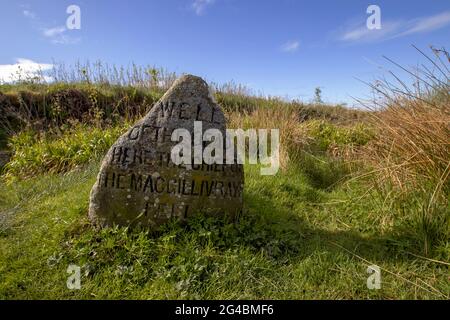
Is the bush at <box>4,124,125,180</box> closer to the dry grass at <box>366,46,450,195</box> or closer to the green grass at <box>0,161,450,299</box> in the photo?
the green grass at <box>0,161,450,299</box>

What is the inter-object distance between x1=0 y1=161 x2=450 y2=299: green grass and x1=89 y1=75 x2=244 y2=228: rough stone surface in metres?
0.15

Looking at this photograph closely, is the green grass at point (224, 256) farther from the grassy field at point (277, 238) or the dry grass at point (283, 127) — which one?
the dry grass at point (283, 127)

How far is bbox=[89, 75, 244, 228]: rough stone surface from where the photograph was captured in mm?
2953

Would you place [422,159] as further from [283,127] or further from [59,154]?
[59,154]

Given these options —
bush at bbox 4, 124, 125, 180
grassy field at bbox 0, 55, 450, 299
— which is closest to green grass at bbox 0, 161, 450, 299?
grassy field at bbox 0, 55, 450, 299

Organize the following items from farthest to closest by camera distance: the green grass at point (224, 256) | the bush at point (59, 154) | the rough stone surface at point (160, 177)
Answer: the bush at point (59, 154) → the rough stone surface at point (160, 177) → the green grass at point (224, 256)

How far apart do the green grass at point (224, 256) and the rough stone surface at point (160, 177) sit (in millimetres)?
155

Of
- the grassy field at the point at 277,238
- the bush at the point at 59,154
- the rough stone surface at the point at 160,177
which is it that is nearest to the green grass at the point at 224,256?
the grassy field at the point at 277,238

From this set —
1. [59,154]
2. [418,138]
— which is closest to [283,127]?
[418,138]

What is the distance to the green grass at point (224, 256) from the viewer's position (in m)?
2.39

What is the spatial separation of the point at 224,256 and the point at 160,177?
36.5 inches

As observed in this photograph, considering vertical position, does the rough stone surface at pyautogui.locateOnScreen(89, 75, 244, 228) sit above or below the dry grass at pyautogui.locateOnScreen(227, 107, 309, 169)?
below
